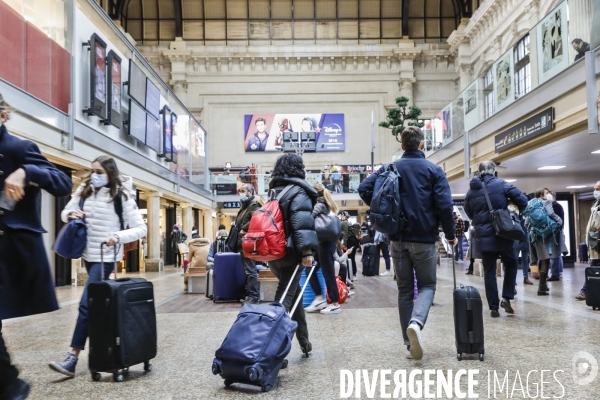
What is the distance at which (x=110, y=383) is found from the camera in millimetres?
3791

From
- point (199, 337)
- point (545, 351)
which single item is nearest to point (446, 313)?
point (545, 351)

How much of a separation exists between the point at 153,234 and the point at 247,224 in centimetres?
1258

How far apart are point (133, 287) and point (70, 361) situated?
652mm

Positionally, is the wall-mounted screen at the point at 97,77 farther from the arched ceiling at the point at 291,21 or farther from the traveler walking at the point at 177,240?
the arched ceiling at the point at 291,21

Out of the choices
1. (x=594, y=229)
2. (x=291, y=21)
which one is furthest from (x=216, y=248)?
(x=291, y=21)

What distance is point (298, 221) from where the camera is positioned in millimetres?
4039

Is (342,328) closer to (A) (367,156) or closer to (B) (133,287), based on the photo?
(B) (133,287)

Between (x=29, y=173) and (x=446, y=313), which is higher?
(x=29, y=173)

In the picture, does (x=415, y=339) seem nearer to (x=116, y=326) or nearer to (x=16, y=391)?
(x=116, y=326)

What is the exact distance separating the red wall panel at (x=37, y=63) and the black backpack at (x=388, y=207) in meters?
7.27

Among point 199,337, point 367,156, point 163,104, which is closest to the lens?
point 199,337

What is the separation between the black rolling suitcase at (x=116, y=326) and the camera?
12.2 feet

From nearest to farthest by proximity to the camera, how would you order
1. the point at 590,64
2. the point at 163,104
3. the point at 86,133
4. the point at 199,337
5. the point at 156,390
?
the point at 156,390 → the point at 199,337 → the point at 590,64 → the point at 86,133 → the point at 163,104

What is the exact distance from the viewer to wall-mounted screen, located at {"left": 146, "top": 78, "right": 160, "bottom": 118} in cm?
1718
